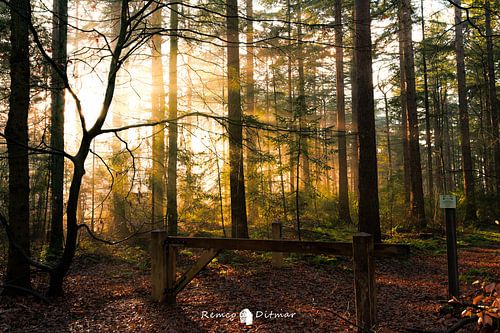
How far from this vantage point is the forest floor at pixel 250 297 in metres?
4.59

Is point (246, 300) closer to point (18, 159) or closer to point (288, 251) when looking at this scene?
point (288, 251)

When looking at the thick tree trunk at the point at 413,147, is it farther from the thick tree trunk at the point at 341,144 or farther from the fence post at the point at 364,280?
the fence post at the point at 364,280

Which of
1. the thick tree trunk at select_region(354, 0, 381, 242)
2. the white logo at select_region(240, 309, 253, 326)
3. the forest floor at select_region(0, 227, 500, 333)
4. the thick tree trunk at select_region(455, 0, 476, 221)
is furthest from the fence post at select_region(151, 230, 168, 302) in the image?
the thick tree trunk at select_region(455, 0, 476, 221)

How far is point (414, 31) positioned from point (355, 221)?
381 inches

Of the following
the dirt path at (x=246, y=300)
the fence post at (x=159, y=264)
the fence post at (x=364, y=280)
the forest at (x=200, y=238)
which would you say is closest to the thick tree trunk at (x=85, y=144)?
the forest at (x=200, y=238)

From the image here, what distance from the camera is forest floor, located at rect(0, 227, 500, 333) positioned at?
4.59m

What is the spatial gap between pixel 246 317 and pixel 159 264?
64.8 inches

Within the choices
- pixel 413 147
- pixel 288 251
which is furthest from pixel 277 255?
pixel 413 147

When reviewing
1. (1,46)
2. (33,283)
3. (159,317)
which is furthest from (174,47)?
(159,317)

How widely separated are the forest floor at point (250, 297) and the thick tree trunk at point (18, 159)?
537 mm

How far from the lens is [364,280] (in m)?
3.91

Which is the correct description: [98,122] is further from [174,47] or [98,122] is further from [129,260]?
[174,47]

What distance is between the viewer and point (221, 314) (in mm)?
5105

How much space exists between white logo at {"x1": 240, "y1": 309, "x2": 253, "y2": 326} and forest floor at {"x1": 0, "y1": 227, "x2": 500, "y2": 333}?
9 centimetres
